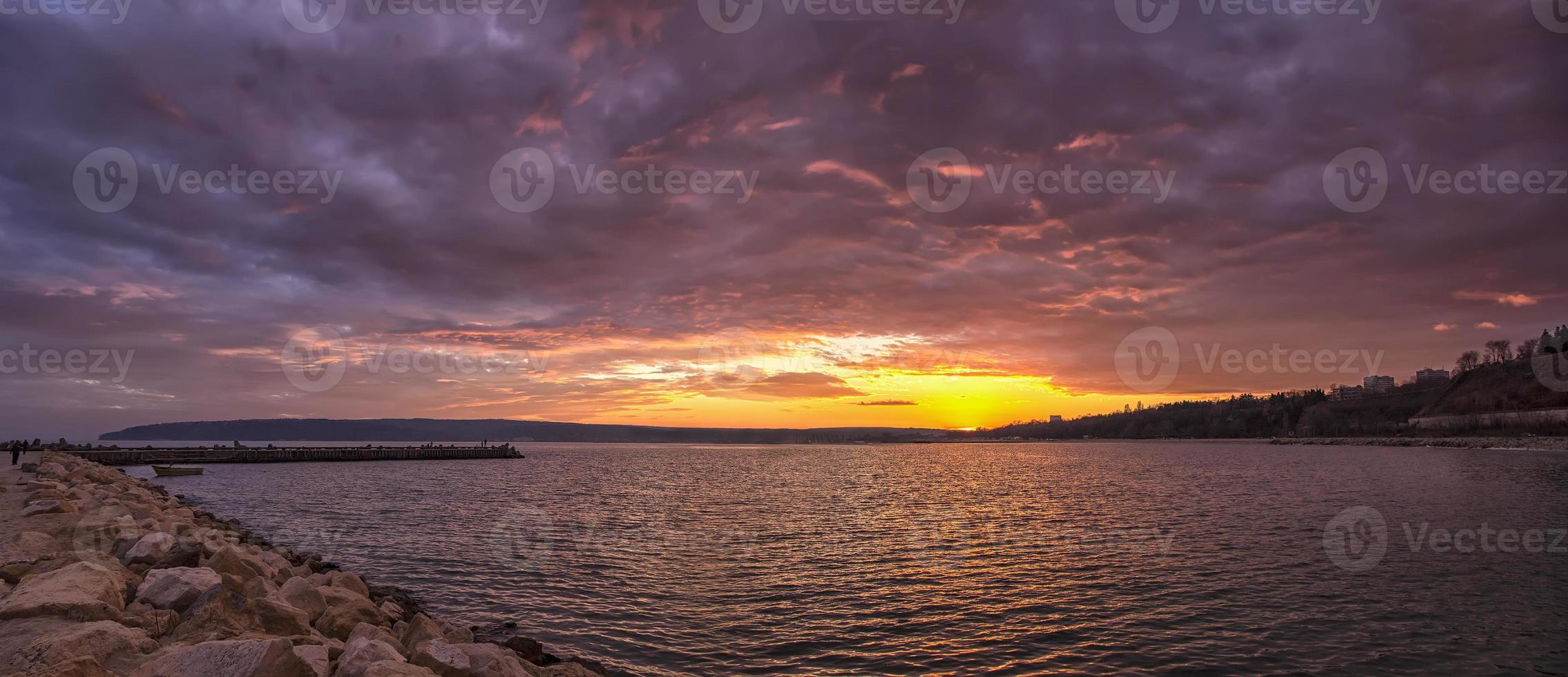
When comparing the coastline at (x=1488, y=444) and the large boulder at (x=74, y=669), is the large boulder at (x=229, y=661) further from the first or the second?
the coastline at (x=1488, y=444)

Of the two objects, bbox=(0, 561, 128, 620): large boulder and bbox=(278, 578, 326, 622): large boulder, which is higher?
bbox=(0, 561, 128, 620): large boulder

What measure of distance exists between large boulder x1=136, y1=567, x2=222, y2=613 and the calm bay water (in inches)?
288

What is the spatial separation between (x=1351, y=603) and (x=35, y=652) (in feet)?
90.4

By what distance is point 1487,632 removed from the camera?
17219 millimetres

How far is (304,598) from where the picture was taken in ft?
47.3

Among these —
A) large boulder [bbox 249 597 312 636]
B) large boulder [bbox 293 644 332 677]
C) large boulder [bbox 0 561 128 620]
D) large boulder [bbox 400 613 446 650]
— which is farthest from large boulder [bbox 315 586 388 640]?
large boulder [bbox 293 644 332 677]

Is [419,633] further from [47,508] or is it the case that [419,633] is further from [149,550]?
[47,508]

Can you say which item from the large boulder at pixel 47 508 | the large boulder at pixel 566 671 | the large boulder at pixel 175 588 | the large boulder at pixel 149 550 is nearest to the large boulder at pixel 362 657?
the large boulder at pixel 566 671

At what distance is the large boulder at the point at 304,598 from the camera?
46.5 feet

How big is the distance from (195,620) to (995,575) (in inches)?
853

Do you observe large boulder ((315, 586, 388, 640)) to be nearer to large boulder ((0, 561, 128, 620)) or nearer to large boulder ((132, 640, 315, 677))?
large boulder ((0, 561, 128, 620))

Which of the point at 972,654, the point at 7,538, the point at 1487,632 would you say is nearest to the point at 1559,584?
the point at 1487,632

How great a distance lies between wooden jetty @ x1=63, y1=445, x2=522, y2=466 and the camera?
106 metres

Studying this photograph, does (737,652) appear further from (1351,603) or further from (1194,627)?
(1351,603)
